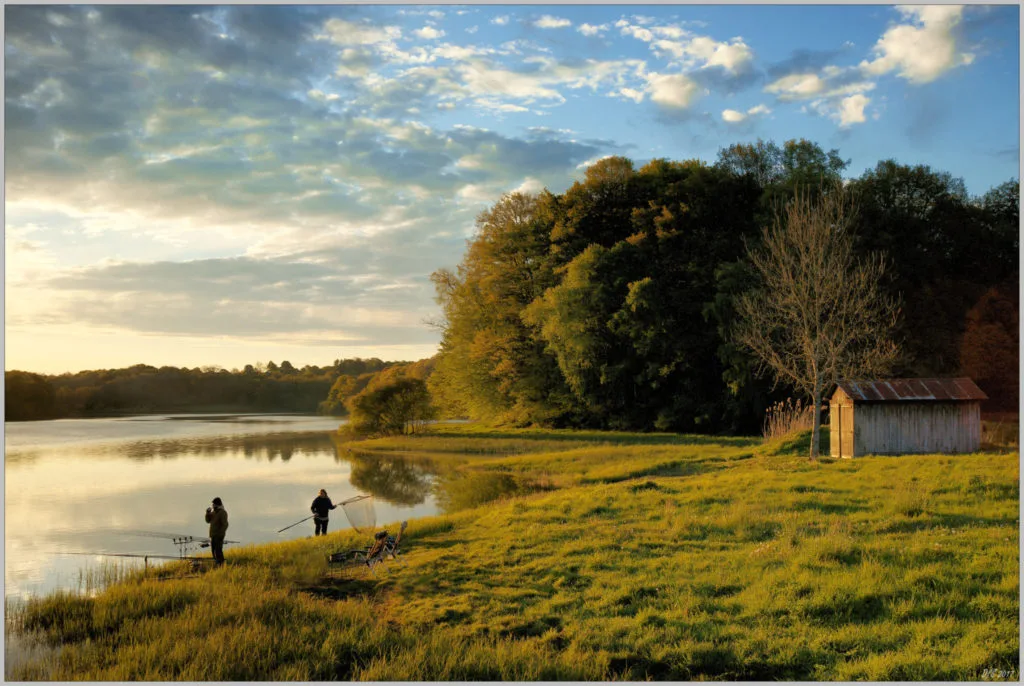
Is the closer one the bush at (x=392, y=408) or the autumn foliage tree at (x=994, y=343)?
the autumn foliage tree at (x=994, y=343)

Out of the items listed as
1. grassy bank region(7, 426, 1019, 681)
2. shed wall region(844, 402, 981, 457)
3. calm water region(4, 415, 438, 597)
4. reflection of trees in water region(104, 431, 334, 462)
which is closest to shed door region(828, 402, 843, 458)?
shed wall region(844, 402, 981, 457)

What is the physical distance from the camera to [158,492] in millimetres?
27000

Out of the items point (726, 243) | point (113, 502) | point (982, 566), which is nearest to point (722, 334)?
point (726, 243)

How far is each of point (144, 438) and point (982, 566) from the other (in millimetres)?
53723

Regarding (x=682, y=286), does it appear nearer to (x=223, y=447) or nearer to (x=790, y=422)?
(x=790, y=422)

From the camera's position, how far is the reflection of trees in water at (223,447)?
40.4m

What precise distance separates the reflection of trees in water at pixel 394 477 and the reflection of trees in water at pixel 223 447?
500 centimetres

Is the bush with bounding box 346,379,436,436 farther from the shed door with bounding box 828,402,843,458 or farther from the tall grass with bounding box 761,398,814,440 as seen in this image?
the shed door with bounding box 828,402,843,458

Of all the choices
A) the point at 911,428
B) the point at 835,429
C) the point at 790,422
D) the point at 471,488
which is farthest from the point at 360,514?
the point at 790,422

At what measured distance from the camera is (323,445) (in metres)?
48.3

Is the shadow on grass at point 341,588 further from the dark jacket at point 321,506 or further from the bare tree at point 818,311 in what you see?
the bare tree at point 818,311

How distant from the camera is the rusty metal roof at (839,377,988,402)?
77.6 ft

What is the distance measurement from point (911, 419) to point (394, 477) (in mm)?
21170

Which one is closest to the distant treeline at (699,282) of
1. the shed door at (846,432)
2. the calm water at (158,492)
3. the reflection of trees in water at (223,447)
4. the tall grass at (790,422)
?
the tall grass at (790,422)
